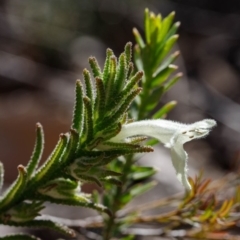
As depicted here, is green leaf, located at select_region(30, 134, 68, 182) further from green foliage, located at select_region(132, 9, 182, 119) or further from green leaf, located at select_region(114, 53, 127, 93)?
green foliage, located at select_region(132, 9, 182, 119)

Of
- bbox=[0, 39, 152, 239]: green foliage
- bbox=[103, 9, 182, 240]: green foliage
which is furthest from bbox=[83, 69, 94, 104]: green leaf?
bbox=[103, 9, 182, 240]: green foliage

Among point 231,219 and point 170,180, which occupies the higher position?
point 170,180

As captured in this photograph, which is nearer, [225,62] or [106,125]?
[106,125]

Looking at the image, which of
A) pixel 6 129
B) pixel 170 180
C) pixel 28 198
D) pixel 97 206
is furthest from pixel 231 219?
pixel 6 129

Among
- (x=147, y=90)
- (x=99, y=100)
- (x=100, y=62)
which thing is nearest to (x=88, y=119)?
(x=99, y=100)

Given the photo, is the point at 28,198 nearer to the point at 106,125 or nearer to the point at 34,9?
the point at 106,125

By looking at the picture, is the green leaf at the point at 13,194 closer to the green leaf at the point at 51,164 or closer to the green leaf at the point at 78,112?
the green leaf at the point at 51,164

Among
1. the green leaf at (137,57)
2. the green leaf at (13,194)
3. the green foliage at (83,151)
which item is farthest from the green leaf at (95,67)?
the green leaf at (137,57)
